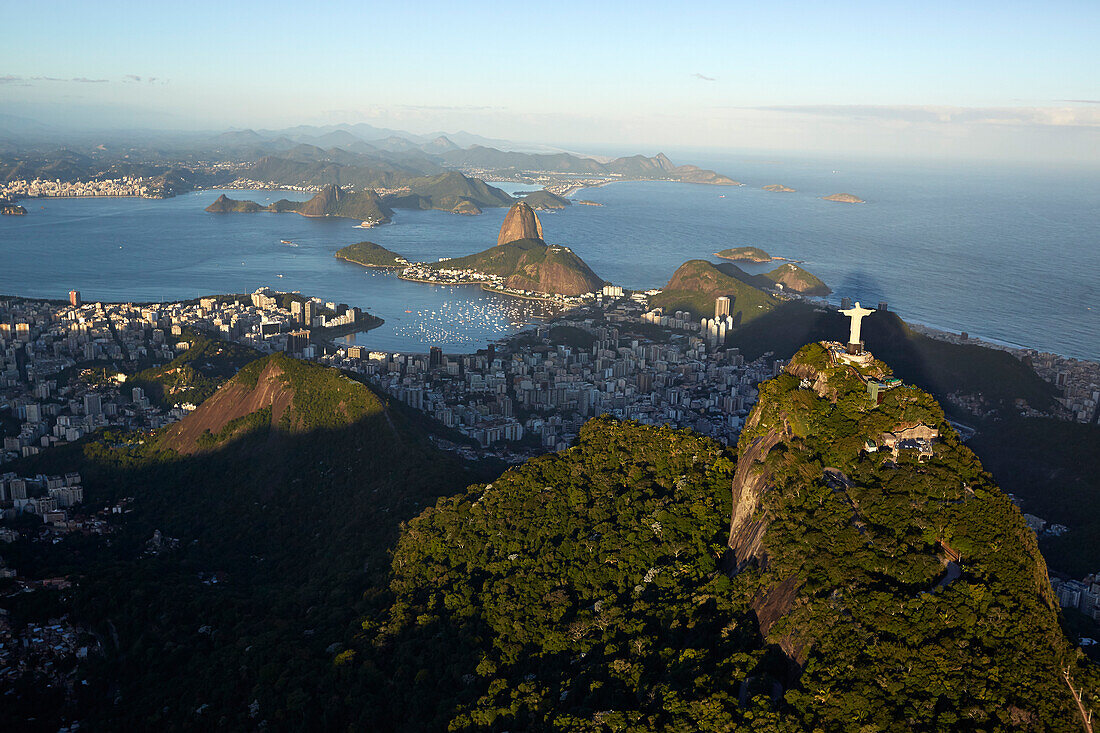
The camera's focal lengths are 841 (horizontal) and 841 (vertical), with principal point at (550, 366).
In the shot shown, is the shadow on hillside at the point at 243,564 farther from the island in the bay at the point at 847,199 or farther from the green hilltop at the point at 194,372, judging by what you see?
the island in the bay at the point at 847,199

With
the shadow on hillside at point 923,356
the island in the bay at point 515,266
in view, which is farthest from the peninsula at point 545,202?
the shadow on hillside at point 923,356

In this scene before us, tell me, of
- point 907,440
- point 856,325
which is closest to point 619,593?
point 907,440

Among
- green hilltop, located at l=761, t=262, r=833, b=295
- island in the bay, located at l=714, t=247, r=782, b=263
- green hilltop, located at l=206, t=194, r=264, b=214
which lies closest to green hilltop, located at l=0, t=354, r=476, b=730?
green hilltop, located at l=761, t=262, r=833, b=295

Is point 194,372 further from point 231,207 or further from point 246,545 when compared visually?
point 231,207

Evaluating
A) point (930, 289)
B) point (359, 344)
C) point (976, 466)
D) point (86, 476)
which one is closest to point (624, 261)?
point (930, 289)

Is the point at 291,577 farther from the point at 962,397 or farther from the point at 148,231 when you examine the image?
the point at 148,231

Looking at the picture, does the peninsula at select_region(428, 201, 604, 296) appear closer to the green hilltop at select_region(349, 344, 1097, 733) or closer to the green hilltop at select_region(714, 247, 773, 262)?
the green hilltop at select_region(714, 247, 773, 262)
